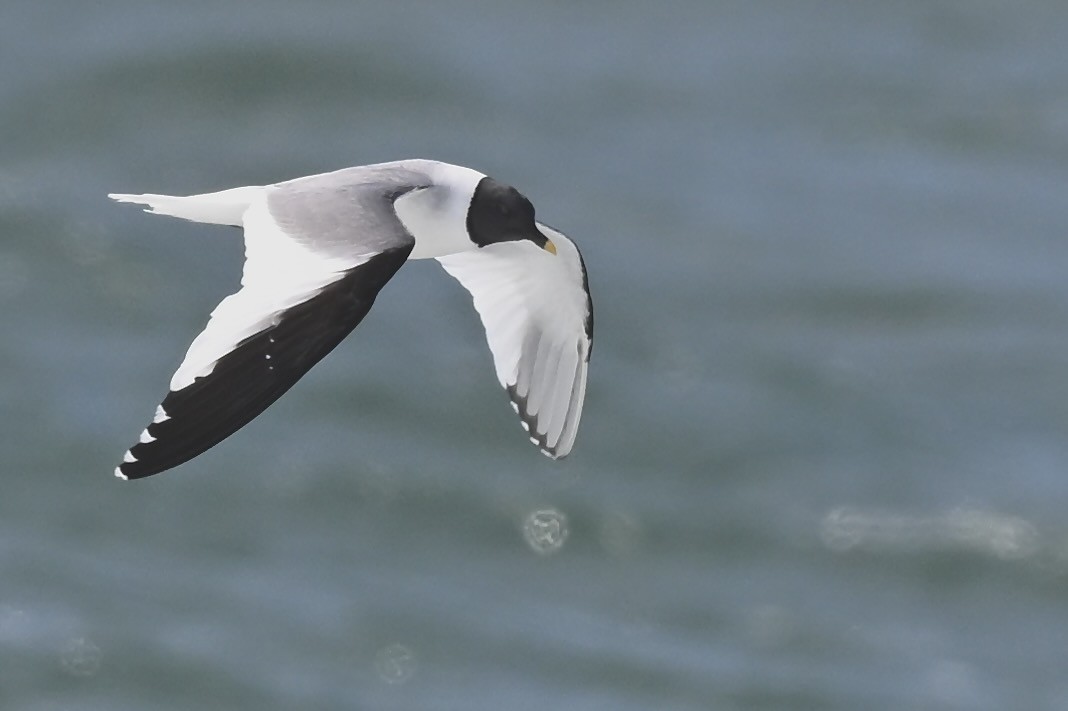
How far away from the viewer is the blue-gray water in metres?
18.3

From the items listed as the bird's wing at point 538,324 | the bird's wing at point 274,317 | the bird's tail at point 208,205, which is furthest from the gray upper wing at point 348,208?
the bird's wing at point 538,324

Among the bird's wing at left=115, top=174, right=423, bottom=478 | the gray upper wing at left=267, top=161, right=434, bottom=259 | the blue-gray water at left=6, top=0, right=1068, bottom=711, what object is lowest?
the bird's wing at left=115, top=174, right=423, bottom=478

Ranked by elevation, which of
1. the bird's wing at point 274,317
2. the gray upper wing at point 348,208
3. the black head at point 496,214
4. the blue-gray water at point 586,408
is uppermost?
the blue-gray water at point 586,408

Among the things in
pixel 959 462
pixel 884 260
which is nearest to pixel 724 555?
pixel 959 462

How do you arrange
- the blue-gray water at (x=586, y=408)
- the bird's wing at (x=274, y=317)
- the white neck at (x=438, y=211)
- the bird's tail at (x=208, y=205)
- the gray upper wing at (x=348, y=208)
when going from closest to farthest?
1. the bird's wing at (x=274, y=317)
2. the gray upper wing at (x=348, y=208)
3. the bird's tail at (x=208, y=205)
4. the white neck at (x=438, y=211)
5. the blue-gray water at (x=586, y=408)

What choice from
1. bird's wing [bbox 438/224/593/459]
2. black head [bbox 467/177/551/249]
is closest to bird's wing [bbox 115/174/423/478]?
black head [bbox 467/177/551/249]

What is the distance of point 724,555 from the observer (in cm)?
1925

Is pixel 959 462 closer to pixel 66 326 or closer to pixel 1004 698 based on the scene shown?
pixel 1004 698

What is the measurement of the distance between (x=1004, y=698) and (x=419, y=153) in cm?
769

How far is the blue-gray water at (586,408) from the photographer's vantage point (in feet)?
60.1

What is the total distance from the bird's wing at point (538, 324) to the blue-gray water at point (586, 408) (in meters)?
8.34

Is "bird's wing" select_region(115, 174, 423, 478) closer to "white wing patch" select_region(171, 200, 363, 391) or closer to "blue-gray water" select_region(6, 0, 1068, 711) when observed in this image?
"white wing patch" select_region(171, 200, 363, 391)

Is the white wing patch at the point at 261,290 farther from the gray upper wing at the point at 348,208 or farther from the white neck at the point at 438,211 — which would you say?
the white neck at the point at 438,211

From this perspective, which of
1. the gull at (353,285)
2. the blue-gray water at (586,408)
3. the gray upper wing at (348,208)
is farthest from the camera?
the blue-gray water at (586,408)
